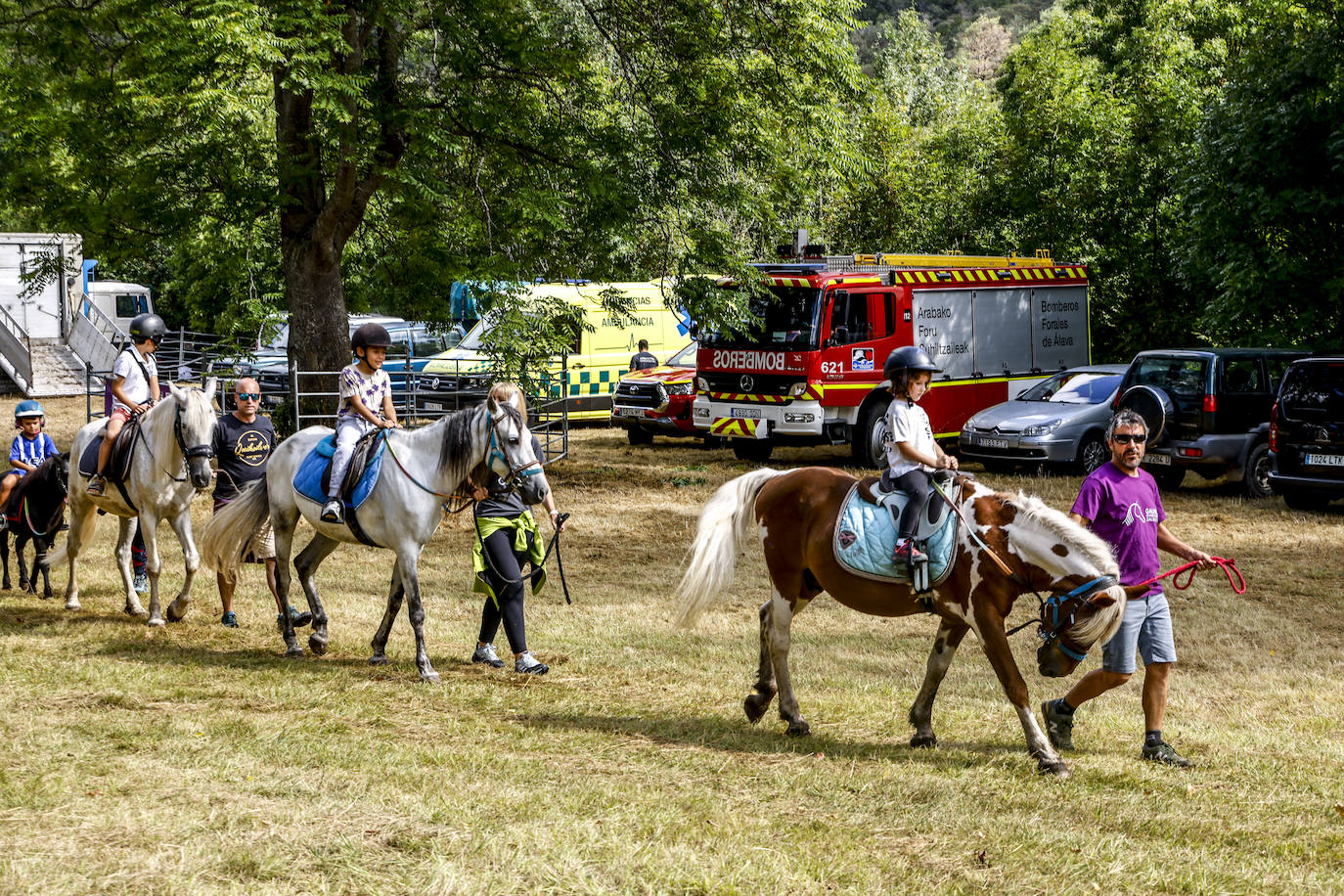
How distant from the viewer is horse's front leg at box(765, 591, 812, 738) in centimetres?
661

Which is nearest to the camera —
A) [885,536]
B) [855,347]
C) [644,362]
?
[885,536]

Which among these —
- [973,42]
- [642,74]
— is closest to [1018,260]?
[642,74]

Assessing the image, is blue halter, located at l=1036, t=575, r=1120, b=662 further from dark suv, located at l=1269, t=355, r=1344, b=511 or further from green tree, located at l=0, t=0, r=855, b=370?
green tree, located at l=0, t=0, r=855, b=370

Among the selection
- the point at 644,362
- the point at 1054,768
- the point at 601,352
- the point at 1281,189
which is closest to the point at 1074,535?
the point at 1054,768

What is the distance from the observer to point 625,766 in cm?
595

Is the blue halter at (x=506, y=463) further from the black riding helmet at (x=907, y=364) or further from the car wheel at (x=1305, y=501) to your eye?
the car wheel at (x=1305, y=501)

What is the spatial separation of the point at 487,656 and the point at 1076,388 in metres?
12.8

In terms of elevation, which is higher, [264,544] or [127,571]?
[264,544]

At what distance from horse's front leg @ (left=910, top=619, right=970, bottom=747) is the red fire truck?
36.8ft

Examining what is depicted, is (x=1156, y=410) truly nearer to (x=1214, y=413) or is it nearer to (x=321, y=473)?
(x=1214, y=413)

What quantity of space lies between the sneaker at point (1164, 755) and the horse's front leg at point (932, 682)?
1.03 m

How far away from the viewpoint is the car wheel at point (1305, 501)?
1465 cm

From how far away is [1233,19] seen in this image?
31203 mm

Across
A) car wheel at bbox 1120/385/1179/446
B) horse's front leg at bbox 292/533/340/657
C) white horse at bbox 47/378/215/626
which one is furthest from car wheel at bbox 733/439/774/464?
horse's front leg at bbox 292/533/340/657
